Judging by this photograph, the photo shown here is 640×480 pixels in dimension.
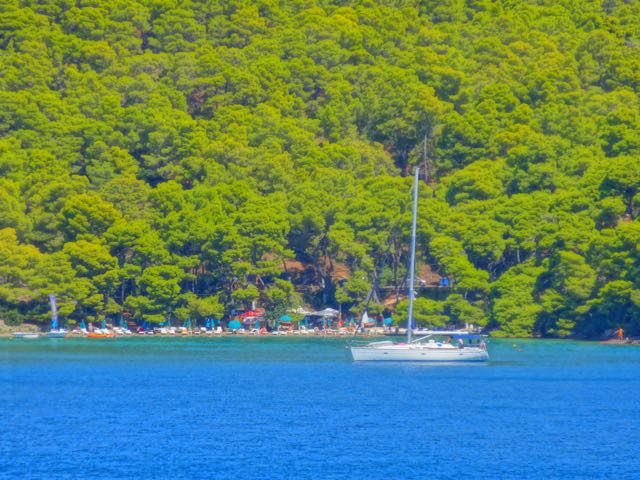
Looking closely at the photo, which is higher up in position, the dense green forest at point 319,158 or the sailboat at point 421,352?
the dense green forest at point 319,158

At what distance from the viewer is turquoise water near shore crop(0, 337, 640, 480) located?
35969mm

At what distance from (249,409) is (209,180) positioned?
64391 millimetres

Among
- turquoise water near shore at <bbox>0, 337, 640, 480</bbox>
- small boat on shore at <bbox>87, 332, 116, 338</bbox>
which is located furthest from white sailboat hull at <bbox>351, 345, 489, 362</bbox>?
small boat on shore at <bbox>87, 332, 116, 338</bbox>

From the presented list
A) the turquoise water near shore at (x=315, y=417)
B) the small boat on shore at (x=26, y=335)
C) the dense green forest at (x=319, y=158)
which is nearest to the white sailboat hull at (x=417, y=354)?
the turquoise water near shore at (x=315, y=417)

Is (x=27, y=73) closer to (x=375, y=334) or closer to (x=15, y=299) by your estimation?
(x=15, y=299)

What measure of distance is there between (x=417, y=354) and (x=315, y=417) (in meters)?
21.0

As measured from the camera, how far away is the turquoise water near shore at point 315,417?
36.0 metres

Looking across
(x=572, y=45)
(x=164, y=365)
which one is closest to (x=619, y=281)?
(x=164, y=365)

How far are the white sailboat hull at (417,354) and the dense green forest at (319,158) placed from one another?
1829 centimetres

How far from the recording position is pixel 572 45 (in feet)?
463

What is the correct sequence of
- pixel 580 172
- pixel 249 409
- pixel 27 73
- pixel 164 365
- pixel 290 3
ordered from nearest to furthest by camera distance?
pixel 249 409 < pixel 164 365 < pixel 580 172 < pixel 27 73 < pixel 290 3

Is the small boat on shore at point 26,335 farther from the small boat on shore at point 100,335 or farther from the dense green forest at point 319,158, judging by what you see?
the small boat on shore at point 100,335

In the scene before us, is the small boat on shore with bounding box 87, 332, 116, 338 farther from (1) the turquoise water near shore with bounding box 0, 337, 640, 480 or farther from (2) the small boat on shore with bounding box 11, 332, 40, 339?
(1) the turquoise water near shore with bounding box 0, 337, 640, 480

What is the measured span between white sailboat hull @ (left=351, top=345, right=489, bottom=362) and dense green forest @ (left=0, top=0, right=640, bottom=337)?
1829 centimetres
